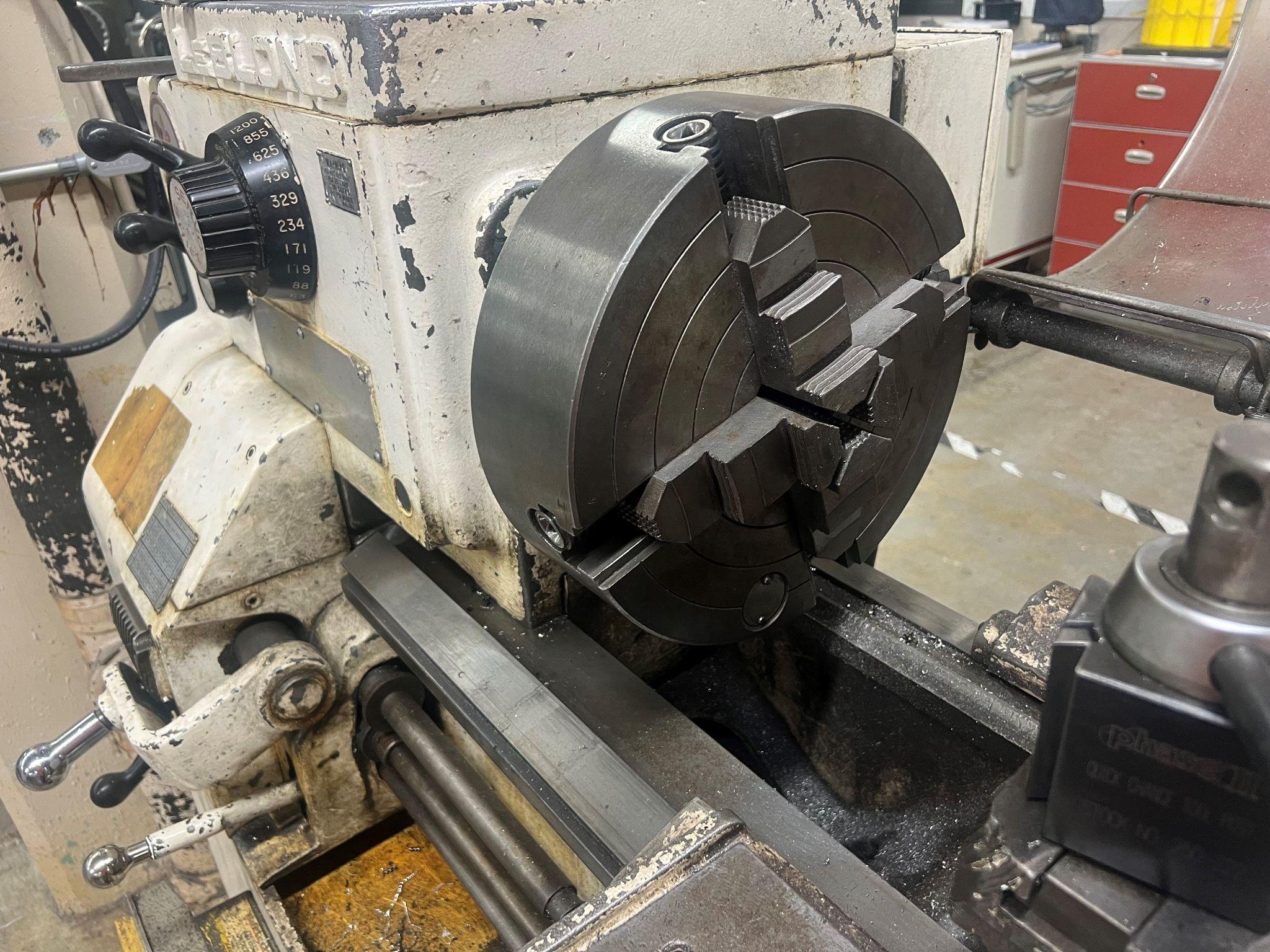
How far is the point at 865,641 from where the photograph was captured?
0.85 meters

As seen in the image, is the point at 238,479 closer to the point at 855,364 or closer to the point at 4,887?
the point at 855,364

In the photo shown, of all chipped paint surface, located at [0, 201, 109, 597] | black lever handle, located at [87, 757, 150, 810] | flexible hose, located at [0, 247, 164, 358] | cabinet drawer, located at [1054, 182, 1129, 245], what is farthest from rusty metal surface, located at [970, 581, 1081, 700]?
cabinet drawer, located at [1054, 182, 1129, 245]

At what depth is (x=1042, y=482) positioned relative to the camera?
8.82ft

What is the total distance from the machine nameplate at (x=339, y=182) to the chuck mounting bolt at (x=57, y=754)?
62 centimetres

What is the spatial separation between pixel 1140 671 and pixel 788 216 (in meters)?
0.33

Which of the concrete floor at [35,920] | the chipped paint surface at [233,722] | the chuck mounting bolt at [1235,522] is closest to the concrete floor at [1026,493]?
the concrete floor at [35,920]

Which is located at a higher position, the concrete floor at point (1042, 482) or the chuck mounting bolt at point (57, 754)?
the chuck mounting bolt at point (57, 754)

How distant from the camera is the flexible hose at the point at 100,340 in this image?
4.18 ft

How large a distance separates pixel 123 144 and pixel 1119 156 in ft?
11.5

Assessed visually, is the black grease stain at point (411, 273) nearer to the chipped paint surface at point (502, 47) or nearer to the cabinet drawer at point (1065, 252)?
the chipped paint surface at point (502, 47)

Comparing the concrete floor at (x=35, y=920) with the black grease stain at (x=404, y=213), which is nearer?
the black grease stain at (x=404, y=213)

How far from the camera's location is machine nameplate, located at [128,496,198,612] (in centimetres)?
93

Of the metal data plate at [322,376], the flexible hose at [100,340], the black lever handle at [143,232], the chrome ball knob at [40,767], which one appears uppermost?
the black lever handle at [143,232]

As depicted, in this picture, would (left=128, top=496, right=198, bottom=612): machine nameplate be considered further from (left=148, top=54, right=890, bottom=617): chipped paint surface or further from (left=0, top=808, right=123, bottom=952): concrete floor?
(left=0, top=808, right=123, bottom=952): concrete floor
